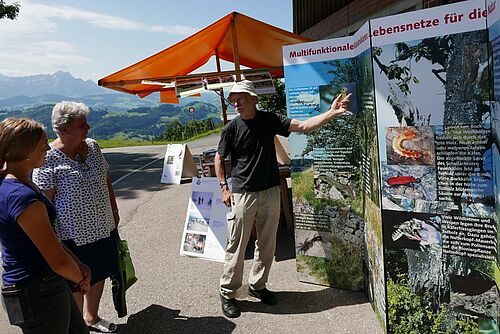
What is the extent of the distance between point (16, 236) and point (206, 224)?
3233 millimetres

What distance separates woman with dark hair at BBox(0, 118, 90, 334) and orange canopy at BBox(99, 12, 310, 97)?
380 centimetres

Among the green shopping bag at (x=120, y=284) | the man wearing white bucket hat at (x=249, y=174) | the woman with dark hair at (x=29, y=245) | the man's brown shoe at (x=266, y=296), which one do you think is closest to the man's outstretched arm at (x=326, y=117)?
the man wearing white bucket hat at (x=249, y=174)

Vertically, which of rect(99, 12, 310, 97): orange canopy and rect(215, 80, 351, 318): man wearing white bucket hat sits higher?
rect(99, 12, 310, 97): orange canopy

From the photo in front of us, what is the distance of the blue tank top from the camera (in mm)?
1858

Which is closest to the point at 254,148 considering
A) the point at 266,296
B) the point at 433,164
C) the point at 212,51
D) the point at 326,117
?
the point at 326,117

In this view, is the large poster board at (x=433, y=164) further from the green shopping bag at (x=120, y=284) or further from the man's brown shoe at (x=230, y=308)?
the green shopping bag at (x=120, y=284)

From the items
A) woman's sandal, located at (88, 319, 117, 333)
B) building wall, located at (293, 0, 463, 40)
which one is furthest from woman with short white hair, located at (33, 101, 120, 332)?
building wall, located at (293, 0, 463, 40)

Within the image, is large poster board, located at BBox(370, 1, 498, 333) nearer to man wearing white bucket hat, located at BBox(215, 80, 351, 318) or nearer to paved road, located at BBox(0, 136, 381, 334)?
paved road, located at BBox(0, 136, 381, 334)

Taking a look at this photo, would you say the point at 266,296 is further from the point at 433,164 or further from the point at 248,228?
the point at 433,164

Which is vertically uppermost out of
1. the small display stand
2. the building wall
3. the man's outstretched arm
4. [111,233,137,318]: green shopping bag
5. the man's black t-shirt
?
the building wall

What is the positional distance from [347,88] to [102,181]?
209cm

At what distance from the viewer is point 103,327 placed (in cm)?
334

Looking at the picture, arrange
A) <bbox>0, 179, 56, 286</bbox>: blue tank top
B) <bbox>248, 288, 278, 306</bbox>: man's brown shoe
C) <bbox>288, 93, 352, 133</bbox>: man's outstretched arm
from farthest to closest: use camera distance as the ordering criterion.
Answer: <bbox>248, 288, 278, 306</bbox>: man's brown shoe < <bbox>288, 93, 352, 133</bbox>: man's outstretched arm < <bbox>0, 179, 56, 286</bbox>: blue tank top

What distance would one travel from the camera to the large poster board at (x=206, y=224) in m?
4.95
